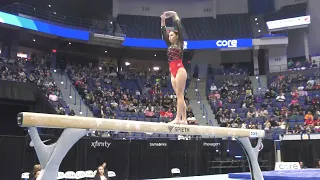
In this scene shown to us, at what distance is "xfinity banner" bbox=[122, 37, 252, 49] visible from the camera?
2347 cm

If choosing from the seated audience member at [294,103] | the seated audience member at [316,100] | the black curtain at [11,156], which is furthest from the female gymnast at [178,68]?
the seated audience member at [316,100]

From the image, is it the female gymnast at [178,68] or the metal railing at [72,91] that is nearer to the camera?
the female gymnast at [178,68]

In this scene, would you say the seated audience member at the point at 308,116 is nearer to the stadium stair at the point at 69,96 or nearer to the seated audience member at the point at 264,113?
the seated audience member at the point at 264,113

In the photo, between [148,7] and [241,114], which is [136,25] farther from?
[241,114]

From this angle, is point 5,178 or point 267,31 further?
point 267,31

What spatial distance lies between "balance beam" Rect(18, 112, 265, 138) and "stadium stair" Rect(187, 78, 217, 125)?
1445 centimetres

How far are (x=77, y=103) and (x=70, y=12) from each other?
33.5ft

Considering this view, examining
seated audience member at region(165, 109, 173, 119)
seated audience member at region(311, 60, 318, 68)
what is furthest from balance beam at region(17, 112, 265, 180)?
seated audience member at region(311, 60, 318, 68)

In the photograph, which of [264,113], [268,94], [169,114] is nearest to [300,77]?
[268,94]

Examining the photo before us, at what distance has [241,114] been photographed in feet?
62.3

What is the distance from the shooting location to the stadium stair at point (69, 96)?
16.7 metres

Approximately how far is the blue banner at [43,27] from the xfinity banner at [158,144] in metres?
10.5

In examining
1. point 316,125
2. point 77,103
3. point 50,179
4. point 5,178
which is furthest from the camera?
point 77,103

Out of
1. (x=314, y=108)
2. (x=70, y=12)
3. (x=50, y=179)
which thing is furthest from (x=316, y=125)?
(x=70, y=12)
